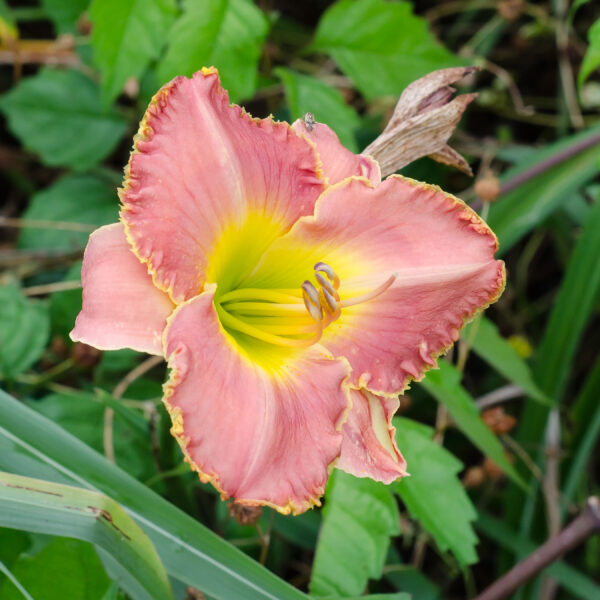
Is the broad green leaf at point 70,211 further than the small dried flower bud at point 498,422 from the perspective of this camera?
Yes

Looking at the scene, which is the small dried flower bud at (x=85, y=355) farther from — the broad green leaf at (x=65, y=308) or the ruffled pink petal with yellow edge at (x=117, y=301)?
the ruffled pink petal with yellow edge at (x=117, y=301)

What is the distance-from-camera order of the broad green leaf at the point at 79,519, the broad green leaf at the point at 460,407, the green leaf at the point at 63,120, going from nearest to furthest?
the broad green leaf at the point at 79,519
the broad green leaf at the point at 460,407
the green leaf at the point at 63,120

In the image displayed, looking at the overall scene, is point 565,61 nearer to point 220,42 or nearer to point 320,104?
point 320,104

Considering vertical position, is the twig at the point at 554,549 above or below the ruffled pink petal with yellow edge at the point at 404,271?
below

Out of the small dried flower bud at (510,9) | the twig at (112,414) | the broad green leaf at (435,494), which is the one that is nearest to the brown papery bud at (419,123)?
the broad green leaf at (435,494)

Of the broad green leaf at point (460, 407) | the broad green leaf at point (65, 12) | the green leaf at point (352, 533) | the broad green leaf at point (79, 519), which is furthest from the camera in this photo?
the broad green leaf at point (65, 12)

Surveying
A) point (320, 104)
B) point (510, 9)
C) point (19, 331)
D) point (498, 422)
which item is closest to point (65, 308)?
point (19, 331)
